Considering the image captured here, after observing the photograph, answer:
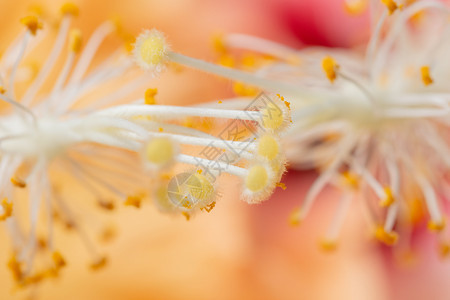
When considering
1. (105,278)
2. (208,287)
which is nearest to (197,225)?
(208,287)

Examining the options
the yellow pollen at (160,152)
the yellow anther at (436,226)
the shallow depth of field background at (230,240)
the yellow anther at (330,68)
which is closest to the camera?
the yellow pollen at (160,152)

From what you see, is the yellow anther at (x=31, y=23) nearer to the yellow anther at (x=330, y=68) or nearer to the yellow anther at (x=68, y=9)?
the yellow anther at (x=68, y=9)

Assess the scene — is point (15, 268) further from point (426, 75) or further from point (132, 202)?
point (426, 75)

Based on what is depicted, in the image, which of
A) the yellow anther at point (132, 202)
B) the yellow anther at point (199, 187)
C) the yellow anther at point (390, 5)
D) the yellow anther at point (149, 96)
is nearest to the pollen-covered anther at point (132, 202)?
the yellow anther at point (132, 202)

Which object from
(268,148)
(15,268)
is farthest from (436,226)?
(15,268)

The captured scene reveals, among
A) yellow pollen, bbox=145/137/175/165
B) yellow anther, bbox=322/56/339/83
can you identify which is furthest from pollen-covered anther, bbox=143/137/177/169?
yellow anther, bbox=322/56/339/83

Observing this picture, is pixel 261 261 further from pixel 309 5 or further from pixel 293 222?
pixel 309 5
